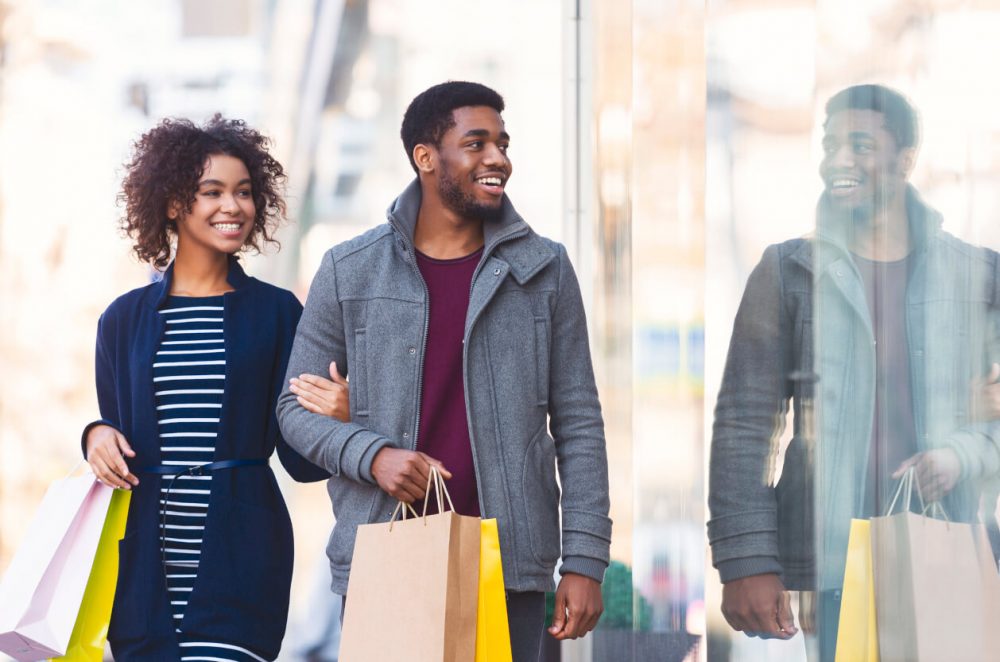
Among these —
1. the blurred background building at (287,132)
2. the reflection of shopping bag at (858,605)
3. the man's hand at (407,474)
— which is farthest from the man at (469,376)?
the blurred background building at (287,132)

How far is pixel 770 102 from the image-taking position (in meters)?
3.50

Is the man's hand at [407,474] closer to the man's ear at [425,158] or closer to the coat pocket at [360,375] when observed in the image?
the coat pocket at [360,375]

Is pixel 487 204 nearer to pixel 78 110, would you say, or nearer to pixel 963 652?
pixel 963 652

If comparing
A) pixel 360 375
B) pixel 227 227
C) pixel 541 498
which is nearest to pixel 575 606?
pixel 541 498

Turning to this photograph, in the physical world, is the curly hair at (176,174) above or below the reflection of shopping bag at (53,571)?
above

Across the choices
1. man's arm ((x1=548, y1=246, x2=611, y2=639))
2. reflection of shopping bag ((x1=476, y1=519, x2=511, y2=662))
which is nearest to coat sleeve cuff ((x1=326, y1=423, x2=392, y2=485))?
reflection of shopping bag ((x1=476, y1=519, x2=511, y2=662))

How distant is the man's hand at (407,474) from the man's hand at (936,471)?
3.24 feet

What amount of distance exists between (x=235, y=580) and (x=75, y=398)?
4838mm

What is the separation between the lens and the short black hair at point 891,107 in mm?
2801

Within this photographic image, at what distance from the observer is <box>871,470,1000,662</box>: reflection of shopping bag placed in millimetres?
2566

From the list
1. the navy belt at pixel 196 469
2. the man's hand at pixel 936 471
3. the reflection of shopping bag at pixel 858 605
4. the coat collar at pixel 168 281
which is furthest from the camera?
the coat collar at pixel 168 281

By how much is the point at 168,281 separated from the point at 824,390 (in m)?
1.79

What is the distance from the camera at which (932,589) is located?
2.69m

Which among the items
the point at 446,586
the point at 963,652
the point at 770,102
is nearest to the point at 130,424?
the point at 446,586
